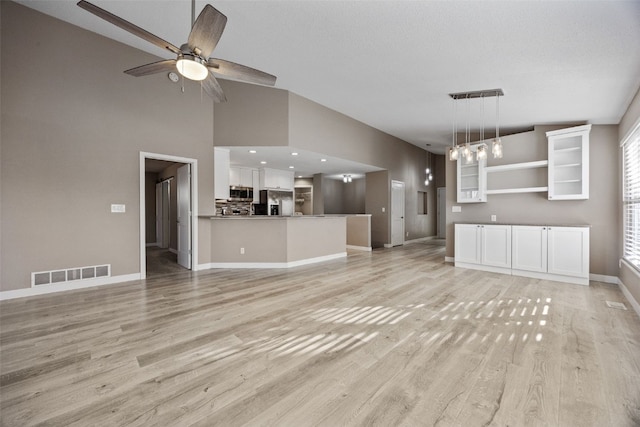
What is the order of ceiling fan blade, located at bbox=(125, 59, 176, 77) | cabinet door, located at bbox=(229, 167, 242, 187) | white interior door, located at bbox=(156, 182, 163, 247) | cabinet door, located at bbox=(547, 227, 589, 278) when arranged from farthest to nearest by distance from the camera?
white interior door, located at bbox=(156, 182, 163, 247) → cabinet door, located at bbox=(229, 167, 242, 187) → cabinet door, located at bbox=(547, 227, 589, 278) → ceiling fan blade, located at bbox=(125, 59, 176, 77)

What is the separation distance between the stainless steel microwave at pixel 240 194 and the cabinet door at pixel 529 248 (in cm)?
632

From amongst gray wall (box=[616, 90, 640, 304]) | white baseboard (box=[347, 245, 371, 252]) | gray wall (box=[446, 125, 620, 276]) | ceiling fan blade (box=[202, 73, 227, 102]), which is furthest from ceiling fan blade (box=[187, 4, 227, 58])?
white baseboard (box=[347, 245, 371, 252])

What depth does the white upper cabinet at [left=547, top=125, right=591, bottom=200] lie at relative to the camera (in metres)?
4.91

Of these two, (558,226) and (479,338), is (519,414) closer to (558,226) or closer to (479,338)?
(479,338)

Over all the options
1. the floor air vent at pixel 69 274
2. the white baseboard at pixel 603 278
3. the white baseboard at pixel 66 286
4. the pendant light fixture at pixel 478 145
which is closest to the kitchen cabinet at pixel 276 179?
the white baseboard at pixel 66 286

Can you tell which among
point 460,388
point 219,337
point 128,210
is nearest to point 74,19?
point 128,210

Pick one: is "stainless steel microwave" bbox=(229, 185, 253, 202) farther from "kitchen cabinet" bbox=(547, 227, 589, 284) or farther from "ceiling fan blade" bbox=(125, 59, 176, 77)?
"kitchen cabinet" bbox=(547, 227, 589, 284)

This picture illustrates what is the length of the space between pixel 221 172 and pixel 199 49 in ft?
11.7

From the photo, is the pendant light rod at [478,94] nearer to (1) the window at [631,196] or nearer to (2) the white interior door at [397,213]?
(1) the window at [631,196]

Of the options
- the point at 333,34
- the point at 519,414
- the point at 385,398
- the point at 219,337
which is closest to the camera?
the point at 519,414

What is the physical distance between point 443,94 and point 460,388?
15.3 feet

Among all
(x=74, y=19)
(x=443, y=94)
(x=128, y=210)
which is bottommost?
(x=128, y=210)

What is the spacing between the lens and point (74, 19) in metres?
3.84

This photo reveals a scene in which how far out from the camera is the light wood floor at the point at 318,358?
161 cm
